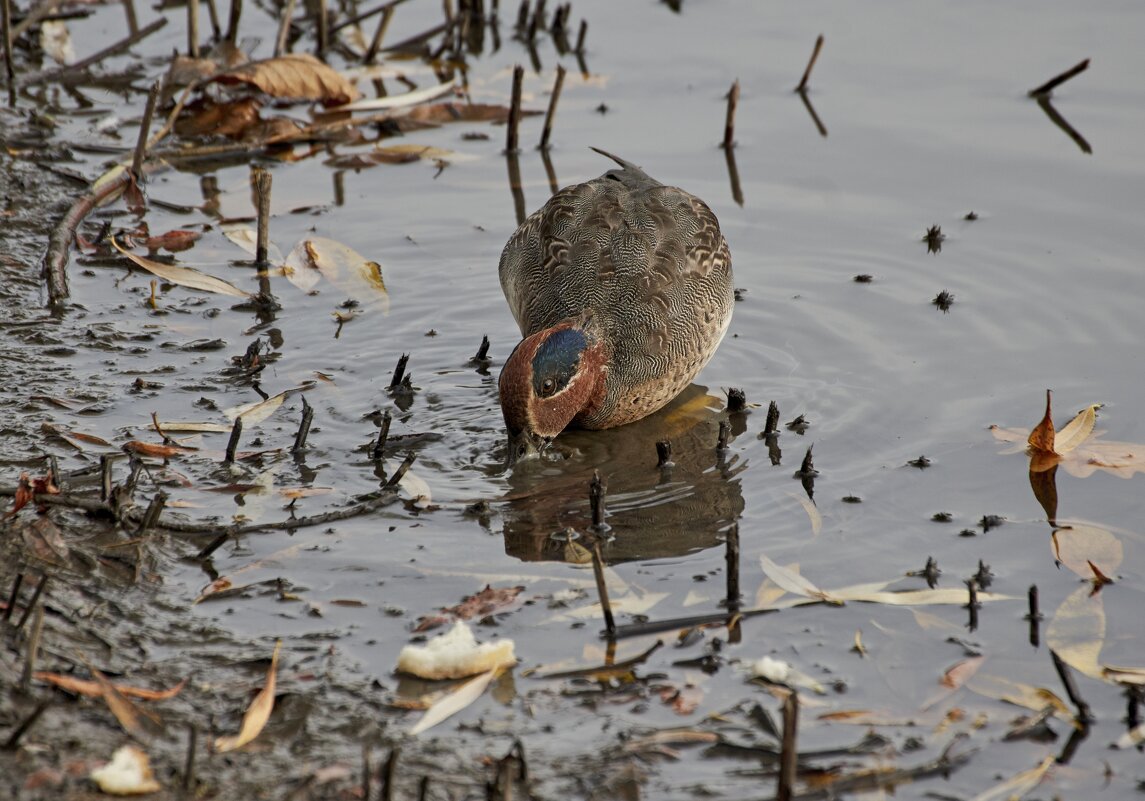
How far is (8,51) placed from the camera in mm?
9812

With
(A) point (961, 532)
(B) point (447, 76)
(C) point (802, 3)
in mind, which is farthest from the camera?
(C) point (802, 3)

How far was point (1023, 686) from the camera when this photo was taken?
Answer: 461 cm

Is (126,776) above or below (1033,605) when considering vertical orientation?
above

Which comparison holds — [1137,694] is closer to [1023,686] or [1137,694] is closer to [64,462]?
[1023,686]

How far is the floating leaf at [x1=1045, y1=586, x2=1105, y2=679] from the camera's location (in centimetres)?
475

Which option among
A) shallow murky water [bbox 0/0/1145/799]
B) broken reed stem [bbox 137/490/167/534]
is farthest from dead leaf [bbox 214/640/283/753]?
broken reed stem [bbox 137/490/167/534]

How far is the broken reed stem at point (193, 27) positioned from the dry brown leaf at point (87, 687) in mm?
6943

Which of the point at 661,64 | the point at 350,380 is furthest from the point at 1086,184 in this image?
the point at 350,380

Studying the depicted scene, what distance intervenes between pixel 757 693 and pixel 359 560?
1.66 meters

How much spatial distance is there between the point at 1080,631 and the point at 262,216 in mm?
5044

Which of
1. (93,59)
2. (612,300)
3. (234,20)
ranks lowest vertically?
(612,300)

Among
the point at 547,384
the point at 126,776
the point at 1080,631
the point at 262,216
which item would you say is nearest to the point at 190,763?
the point at 126,776

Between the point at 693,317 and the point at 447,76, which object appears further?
the point at 447,76

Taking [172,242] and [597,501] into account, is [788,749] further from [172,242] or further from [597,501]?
[172,242]
